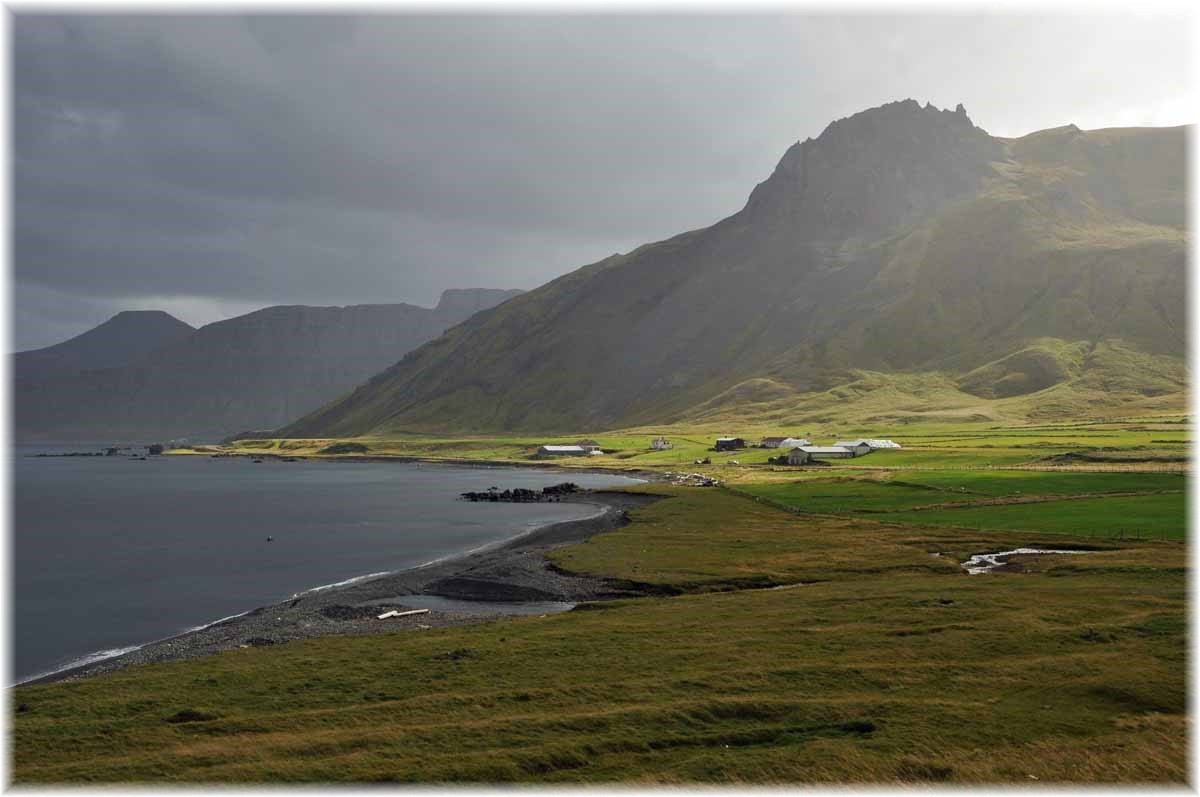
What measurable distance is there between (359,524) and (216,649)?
6955 centimetres

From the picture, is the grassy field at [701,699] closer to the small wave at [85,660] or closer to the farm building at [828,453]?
the small wave at [85,660]

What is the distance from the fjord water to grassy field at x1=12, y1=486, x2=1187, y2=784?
21886 millimetres

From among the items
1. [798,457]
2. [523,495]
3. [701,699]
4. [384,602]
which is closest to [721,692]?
[701,699]

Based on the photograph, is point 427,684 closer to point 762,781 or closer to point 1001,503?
point 762,781

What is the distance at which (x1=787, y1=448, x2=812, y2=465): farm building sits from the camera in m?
162

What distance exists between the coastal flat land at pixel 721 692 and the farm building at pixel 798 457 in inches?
3954

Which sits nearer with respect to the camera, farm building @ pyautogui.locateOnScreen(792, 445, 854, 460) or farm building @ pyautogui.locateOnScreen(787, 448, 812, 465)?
farm building @ pyautogui.locateOnScreen(787, 448, 812, 465)

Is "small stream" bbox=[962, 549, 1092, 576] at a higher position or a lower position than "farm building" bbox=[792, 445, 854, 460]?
lower

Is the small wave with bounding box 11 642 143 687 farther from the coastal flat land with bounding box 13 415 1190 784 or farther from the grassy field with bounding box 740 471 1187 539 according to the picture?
the grassy field with bounding box 740 471 1187 539

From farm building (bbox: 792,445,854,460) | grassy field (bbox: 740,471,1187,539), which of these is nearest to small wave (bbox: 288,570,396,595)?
grassy field (bbox: 740,471,1187,539)

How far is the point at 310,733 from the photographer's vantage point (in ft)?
90.7

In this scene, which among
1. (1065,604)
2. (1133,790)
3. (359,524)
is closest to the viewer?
(1133,790)

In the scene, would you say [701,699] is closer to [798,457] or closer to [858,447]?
[798,457]

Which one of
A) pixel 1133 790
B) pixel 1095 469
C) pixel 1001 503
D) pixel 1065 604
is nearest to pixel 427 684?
pixel 1133 790
